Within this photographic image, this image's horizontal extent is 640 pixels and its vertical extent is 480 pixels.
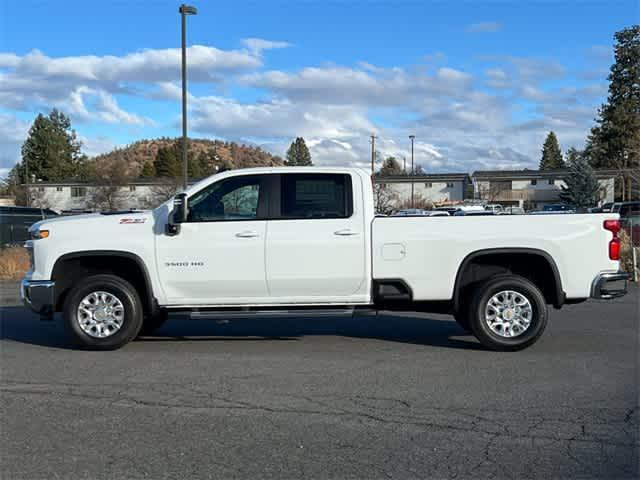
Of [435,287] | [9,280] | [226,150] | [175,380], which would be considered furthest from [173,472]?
[226,150]

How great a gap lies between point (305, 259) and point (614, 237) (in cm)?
343

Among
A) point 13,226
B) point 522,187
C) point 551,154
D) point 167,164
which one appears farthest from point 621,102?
point 13,226

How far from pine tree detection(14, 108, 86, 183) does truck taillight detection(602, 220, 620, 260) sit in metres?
82.7

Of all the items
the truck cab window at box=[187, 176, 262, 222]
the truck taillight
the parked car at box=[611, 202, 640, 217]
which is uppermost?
the parked car at box=[611, 202, 640, 217]

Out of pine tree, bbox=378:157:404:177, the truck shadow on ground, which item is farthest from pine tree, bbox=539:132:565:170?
the truck shadow on ground

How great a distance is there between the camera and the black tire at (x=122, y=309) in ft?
27.5

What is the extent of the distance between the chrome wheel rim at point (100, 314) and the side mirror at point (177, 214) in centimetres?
101

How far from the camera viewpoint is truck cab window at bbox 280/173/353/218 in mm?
8445

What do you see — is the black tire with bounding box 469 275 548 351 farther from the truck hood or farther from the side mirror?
the truck hood

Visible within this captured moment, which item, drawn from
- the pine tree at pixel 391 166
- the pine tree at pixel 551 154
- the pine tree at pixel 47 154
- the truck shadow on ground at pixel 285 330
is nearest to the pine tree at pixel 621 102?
the pine tree at pixel 551 154

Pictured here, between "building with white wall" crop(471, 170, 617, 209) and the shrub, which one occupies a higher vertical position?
"building with white wall" crop(471, 170, 617, 209)

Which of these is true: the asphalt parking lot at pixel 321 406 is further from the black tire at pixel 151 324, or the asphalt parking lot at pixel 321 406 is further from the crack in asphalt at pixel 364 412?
the black tire at pixel 151 324

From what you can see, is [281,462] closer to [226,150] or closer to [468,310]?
[468,310]

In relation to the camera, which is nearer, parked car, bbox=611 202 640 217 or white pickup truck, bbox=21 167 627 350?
white pickup truck, bbox=21 167 627 350
